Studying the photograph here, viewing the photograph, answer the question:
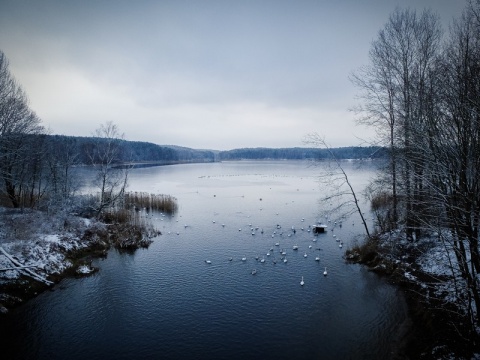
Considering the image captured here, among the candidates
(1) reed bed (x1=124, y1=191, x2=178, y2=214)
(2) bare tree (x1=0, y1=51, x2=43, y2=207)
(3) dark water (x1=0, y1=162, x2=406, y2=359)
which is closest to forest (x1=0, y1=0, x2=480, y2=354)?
→ (2) bare tree (x1=0, y1=51, x2=43, y2=207)

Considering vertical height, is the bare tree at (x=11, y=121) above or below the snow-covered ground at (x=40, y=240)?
above

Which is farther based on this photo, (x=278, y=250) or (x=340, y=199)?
(x=340, y=199)

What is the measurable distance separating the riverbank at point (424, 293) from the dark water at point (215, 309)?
0.86m

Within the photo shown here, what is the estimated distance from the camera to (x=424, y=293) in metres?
17.5

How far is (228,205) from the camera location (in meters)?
46.8

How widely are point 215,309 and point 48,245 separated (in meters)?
15.7

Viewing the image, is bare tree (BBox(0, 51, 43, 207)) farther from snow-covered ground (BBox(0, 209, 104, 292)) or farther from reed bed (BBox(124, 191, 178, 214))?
reed bed (BBox(124, 191, 178, 214))

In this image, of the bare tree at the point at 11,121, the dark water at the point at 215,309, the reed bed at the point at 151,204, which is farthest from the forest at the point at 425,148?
the reed bed at the point at 151,204

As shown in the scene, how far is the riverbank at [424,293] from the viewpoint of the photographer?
12570mm

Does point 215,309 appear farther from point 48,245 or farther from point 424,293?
point 48,245

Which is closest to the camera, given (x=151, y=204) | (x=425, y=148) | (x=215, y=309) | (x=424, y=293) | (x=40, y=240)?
(x=425, y=148)

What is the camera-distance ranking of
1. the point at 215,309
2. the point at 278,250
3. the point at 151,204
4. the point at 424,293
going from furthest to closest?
the point at 151,204
the point at 278,250
the point at 424,293
the point at 215,309

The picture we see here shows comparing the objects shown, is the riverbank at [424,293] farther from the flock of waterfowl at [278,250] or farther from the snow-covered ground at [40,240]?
the snow-covered ground at [40,240]

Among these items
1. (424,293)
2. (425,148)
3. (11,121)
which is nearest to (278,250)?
(424,293)
